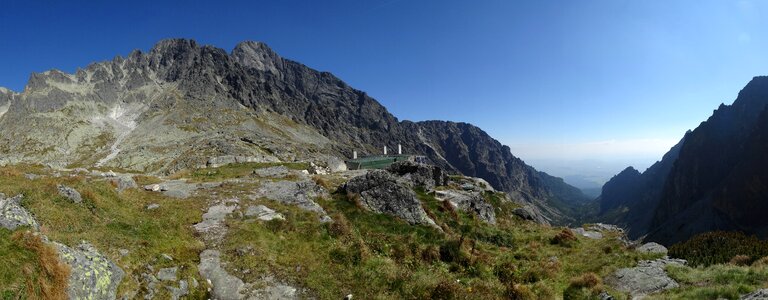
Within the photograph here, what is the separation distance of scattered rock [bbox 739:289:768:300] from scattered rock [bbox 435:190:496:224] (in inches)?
889

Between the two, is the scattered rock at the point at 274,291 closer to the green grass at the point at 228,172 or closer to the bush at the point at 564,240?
the bush at the point at 564,240

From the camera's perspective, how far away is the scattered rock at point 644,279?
54.5ft

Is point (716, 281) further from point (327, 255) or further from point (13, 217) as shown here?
point (13, 217)

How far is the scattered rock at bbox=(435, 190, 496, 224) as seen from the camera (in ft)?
118

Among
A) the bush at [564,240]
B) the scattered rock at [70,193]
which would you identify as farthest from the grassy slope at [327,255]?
the bush at [564,240]

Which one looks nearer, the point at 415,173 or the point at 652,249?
the point at 652,249

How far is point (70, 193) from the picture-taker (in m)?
17.9

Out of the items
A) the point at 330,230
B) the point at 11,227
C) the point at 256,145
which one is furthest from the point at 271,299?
the point at 256,145

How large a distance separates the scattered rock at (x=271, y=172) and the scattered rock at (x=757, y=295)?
34374 millimetres

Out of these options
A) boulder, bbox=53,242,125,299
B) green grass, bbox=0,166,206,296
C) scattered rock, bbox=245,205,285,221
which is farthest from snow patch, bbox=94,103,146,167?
boulder, bbox=53,242,125,299

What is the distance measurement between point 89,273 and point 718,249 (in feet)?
95.3

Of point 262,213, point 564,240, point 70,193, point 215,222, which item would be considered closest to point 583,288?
point 564,240

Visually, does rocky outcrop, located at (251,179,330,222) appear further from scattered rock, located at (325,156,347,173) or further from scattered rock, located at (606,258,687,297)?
scattered rock, located at (325,156,347,173)

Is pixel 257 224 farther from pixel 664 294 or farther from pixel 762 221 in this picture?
pixel 762 221
